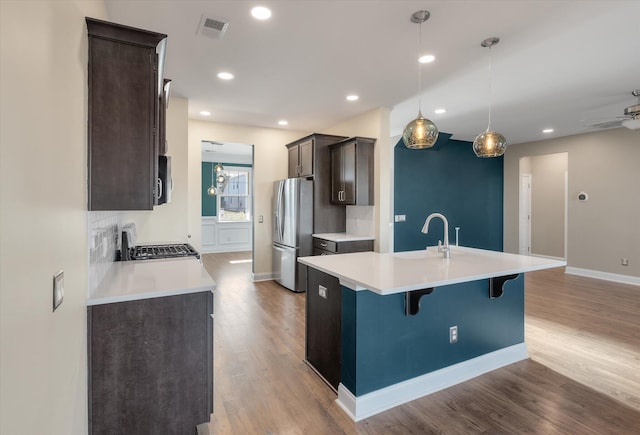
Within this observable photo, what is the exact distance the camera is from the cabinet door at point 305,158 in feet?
17.4

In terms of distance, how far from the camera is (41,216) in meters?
0.98

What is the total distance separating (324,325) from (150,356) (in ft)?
4.00

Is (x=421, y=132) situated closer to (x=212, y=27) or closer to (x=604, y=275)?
(x=212, y=27)

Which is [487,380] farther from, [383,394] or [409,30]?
[409,30]

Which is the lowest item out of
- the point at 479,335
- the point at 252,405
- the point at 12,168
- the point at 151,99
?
the point at 252,405

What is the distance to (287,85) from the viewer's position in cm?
388

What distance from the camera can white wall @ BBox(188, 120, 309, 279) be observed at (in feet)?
18.0

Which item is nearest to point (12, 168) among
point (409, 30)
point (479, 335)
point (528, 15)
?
point (409, 30)

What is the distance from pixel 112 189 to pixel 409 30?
2.48 meters

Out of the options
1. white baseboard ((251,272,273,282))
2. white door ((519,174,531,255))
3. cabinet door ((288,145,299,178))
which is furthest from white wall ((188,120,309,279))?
white door ((519,174,531,255))

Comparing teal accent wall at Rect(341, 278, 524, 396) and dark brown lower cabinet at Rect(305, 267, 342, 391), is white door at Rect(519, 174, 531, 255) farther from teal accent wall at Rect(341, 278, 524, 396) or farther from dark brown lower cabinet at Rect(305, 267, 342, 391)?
dark brown lower cabinet at Rect(305, 267, 342, 391)

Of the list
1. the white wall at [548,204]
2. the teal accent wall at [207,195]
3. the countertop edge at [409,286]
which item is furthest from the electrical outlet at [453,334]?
the teal accent wall at [207,195]

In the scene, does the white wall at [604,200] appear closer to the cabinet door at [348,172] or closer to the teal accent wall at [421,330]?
the teal accent wall at [421,330]

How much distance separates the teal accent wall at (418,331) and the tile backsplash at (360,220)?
7.41 ft
